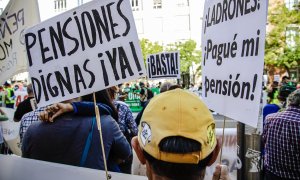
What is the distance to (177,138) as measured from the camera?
1.42 metres

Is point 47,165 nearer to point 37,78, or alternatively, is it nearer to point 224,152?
point 37,78

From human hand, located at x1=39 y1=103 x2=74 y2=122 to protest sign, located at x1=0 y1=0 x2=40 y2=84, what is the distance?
1633 mm

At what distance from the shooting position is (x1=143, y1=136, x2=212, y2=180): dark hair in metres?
1.40

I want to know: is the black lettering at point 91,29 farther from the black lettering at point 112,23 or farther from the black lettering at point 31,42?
the black lettering at point 31,42

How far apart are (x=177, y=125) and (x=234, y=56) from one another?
1.42 metres

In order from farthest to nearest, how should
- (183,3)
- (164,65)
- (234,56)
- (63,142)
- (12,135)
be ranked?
(183,3), (164,65), (12,135), (234,56), (63,142)

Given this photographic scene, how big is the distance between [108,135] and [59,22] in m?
0.81

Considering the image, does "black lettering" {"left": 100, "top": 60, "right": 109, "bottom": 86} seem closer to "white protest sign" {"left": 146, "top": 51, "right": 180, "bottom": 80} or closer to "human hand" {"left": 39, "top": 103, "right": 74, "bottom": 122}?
"human hand" {"left": 39, "top": 103, "right": 74, "bottom": 122}

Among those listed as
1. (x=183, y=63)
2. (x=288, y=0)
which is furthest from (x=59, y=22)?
(x=183, y=63)

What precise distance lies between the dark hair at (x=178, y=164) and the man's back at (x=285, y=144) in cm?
237

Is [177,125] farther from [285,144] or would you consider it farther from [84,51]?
[285,144]

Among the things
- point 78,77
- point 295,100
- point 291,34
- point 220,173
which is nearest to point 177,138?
point 220,173

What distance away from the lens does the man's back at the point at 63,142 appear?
2.47 meters

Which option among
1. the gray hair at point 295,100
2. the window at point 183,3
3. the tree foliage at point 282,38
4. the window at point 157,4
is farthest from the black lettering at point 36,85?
the window at point 157,4
